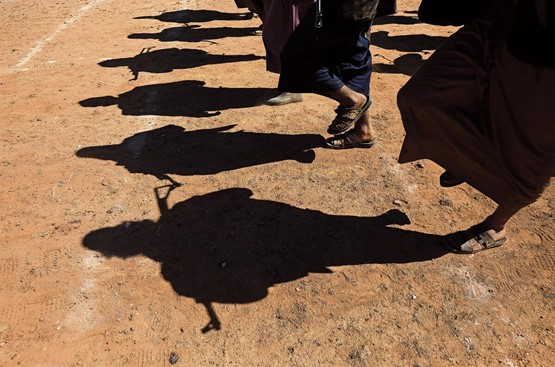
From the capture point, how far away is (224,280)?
2857mm

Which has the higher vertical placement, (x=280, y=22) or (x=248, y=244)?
(x=280, y=22)

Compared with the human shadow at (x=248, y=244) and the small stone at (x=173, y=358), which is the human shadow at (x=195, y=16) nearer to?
the human shadow at (x=248, y=244)

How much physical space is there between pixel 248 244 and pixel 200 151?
146 cm

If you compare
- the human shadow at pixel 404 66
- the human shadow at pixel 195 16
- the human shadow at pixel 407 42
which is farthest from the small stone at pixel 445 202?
the human shadow at pixel 195 16

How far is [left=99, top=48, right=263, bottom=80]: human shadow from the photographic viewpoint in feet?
21.1

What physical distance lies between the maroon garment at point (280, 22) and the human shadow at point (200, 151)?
3.32 feet

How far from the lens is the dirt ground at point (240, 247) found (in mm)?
2486

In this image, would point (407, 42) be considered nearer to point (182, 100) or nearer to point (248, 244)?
point (182, 100)

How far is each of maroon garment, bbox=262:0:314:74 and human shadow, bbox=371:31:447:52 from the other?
2.85m

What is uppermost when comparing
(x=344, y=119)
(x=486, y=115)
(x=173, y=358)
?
(x=486, y=115)

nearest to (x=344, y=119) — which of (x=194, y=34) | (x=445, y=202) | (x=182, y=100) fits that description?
(x=445, y=202)

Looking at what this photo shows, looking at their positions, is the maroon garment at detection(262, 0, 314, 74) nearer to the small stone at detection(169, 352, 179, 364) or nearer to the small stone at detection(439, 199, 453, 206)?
the small stone at detection(439, 199, 453, 206)

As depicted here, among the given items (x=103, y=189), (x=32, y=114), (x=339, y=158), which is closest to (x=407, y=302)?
(x=339, y=158)

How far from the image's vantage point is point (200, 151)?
425cm
